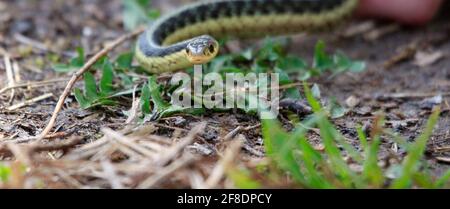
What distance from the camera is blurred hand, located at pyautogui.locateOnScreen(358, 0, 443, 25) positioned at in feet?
12.2

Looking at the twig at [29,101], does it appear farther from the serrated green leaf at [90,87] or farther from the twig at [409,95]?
the twig at [409,95]

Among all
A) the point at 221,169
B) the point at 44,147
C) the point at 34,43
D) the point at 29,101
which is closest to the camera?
the point at 221,169

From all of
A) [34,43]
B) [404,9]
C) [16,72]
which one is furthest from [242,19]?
[16,72]

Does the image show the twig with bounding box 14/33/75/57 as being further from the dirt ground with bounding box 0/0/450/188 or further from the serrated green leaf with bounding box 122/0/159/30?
the serrated green leaf with bounding box 122/0/159/30

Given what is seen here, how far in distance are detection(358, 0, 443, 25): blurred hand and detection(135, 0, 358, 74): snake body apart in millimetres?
160

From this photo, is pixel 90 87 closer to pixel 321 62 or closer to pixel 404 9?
pixel 321 62

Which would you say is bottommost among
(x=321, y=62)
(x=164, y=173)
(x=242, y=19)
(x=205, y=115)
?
(x=164, y=173)

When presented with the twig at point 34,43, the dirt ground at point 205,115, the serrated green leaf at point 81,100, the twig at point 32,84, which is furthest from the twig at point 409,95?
the twig at point 34,43

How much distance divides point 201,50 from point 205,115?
12.7 inches

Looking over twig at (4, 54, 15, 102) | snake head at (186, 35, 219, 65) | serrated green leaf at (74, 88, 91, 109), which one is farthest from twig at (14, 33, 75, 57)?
snake head at (186, 35, 219, 65)

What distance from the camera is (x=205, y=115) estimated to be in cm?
239

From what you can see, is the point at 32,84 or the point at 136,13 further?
the point at 136,13

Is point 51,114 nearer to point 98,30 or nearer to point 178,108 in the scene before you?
point 178,108

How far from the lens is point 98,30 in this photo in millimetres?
3662
